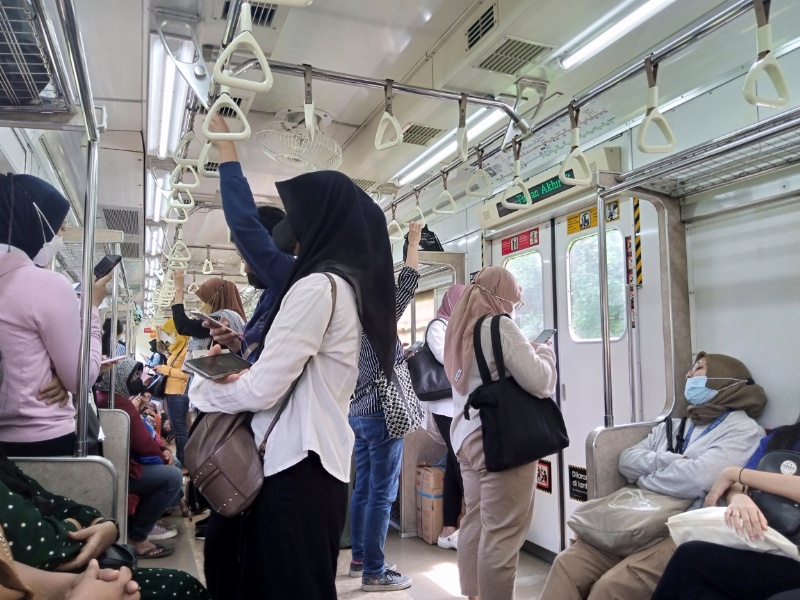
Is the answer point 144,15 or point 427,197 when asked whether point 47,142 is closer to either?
point 144,15

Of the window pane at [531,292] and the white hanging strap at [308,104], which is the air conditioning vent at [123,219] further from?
the white hanging strap at [308,104]

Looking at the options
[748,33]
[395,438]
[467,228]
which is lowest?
[395,438]

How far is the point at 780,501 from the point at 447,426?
2.49m

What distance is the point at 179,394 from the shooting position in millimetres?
5703

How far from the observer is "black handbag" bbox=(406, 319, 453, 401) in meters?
4.42

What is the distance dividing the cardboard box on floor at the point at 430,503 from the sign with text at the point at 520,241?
6.59 feet

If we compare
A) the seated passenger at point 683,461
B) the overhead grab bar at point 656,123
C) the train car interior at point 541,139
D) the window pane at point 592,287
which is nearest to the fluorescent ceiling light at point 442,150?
the train car interior at point 541,139

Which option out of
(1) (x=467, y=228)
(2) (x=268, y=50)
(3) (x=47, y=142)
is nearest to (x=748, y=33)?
(2) (x=268, y=50)

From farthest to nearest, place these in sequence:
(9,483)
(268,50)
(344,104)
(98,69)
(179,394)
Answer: (179,394) → (344,104) → (98,69) → (268,50) → (9,483)

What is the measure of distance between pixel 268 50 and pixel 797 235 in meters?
3.18

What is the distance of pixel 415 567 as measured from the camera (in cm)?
426

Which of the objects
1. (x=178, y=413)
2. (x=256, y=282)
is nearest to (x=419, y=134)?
(x=256, y=282)

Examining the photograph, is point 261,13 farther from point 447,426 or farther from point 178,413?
point 178,413

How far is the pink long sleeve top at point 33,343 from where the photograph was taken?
6.51ft
